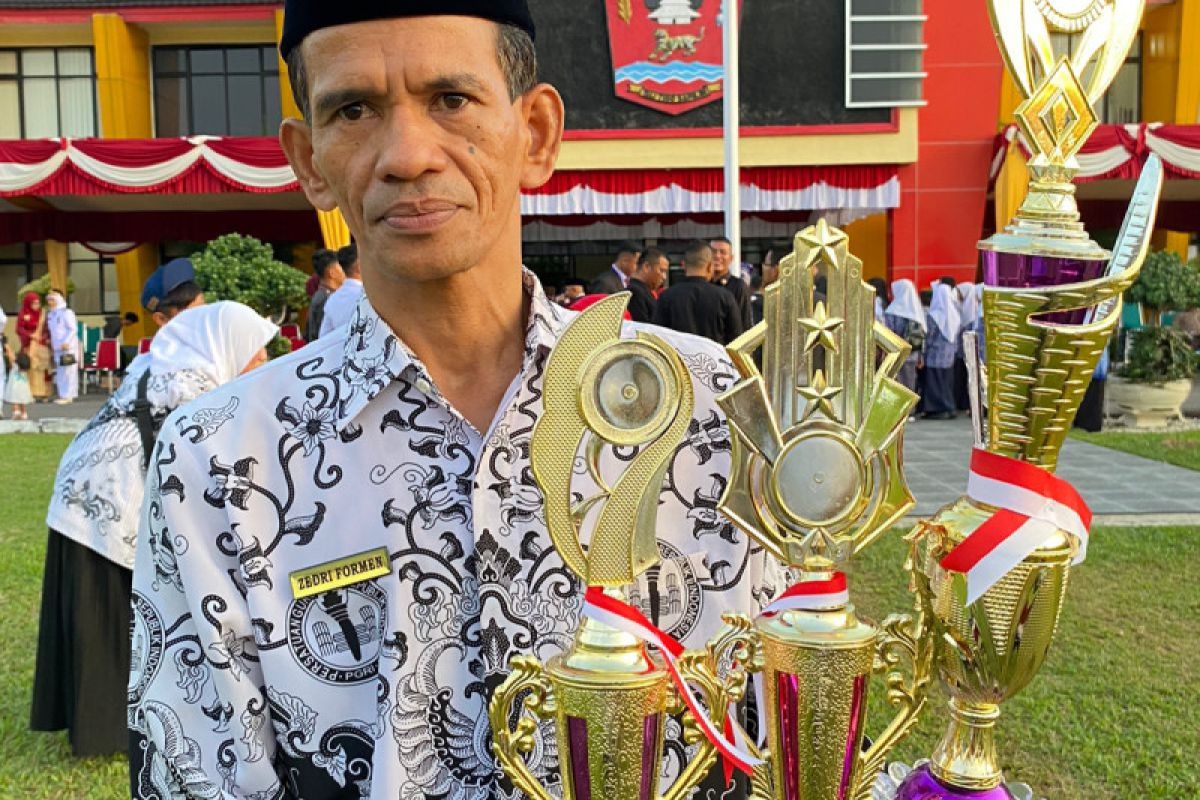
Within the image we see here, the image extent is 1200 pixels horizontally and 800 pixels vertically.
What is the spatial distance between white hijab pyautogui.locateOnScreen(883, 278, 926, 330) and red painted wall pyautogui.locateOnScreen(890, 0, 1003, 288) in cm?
375

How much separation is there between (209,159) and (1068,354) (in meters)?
13.8

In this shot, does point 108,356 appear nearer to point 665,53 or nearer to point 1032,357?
point 665,53

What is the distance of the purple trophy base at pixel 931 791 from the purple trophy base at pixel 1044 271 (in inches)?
15.2

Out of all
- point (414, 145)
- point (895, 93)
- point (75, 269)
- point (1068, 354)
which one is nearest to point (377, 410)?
point (414, 145)

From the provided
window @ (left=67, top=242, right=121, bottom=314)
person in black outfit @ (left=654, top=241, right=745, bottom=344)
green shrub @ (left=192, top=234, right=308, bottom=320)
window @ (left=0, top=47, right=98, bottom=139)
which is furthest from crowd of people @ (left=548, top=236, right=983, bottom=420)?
window @ (left=0, top=47, right=98, bottom=139)

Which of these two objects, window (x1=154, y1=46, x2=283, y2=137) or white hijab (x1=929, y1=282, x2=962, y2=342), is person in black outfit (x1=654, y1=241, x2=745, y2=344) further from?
window (x1=154, y1=46, x2=283, y2=137)

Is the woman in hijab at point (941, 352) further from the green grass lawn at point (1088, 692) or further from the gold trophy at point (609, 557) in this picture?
the gold trophy at point (609, 557)

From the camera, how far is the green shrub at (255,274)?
940cm

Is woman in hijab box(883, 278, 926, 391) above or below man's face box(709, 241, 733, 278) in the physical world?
below

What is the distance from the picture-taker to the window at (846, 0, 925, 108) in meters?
13.2

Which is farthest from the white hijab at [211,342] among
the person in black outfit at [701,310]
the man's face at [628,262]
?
the man's face at [628,262]

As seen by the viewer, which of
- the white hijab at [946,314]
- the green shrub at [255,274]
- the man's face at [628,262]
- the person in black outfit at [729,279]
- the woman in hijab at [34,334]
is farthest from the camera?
the woman in hijab at [34,334]

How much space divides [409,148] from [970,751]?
26.8 inches

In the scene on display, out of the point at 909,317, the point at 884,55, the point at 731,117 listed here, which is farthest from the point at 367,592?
the point at 884,55
